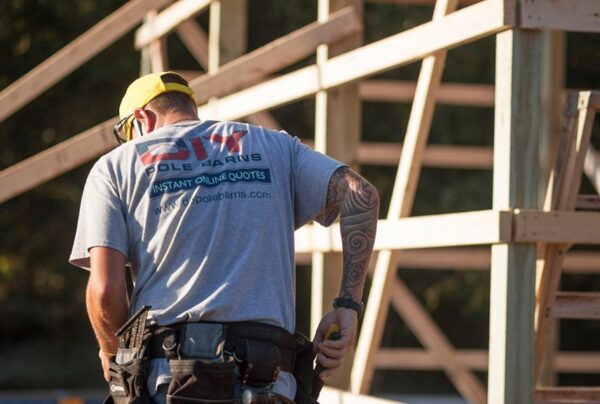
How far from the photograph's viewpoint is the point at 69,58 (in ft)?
21.8

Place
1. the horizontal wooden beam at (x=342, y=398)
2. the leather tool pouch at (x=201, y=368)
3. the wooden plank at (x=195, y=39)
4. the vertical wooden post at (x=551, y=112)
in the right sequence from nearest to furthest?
the leather tool pouch at (x=201, y=368), the horizontal wooden beam at (x=342, y=398), the vertical wooden post at (x=551, y=112), the wooden plank at (x=195, y=39)

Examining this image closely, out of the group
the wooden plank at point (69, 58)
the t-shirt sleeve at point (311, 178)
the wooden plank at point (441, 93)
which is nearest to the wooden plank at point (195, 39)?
the wooden plank at point (69, 58)

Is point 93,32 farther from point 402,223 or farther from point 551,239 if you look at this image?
point 551,239

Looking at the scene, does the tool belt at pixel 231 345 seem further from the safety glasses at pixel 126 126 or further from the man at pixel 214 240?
the safety glasses at pixel 126 126

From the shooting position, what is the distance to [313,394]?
11.6 ft

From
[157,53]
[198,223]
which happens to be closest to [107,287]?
[198,223]

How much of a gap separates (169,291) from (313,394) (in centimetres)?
54

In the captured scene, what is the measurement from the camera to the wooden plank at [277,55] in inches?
230

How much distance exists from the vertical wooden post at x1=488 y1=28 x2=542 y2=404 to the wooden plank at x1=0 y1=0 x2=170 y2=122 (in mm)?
3074

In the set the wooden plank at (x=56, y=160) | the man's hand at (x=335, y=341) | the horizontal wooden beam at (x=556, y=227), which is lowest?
the man's hand at (x=335, y=341)

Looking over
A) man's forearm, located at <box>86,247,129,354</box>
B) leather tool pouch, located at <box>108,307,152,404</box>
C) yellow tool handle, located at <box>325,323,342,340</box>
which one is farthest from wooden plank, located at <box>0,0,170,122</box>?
yellow tool handle, located at <box>325,323,342,340</box>

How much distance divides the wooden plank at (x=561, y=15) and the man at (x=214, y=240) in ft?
3.14

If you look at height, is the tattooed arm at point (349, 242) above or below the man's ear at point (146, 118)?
below

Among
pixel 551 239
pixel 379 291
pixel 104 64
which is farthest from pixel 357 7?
pixel 104 64
